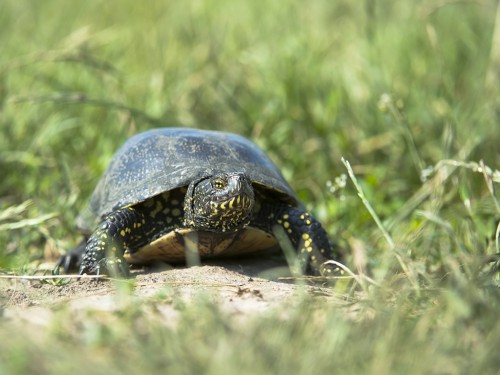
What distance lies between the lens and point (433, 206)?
3.78m

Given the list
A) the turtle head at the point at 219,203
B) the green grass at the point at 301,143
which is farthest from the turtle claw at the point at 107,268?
the turtle head at the point at 219,203

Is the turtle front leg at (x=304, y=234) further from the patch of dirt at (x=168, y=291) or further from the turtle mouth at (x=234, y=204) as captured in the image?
the turtle mouth at (x=234, y=204)

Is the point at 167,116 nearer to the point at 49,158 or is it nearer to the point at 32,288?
the point at 49,158

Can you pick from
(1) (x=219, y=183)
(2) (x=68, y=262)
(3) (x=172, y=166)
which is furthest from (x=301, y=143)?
(2) (x=68, y=262)

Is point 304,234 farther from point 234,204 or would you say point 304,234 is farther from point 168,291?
point 168,291

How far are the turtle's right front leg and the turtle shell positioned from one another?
0.10 meters

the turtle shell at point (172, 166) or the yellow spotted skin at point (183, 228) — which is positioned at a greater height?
the turtle shell at point (172, 166)

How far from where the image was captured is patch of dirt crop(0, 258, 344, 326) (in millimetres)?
2287

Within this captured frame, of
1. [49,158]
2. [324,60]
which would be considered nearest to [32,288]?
[49,158]

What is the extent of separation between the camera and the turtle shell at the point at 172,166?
353 cm

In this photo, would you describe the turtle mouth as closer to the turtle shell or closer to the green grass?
the turtle shell

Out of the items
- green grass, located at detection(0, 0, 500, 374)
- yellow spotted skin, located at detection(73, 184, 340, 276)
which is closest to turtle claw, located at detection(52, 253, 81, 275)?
green grass, located at detection(0, 0, 500, 374)

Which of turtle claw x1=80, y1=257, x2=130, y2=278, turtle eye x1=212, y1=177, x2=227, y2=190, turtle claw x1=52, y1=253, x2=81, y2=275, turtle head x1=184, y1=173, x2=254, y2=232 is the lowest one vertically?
turtle claw x1=52, y1=253, x2=81, y2=275

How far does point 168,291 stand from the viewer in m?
2.43
